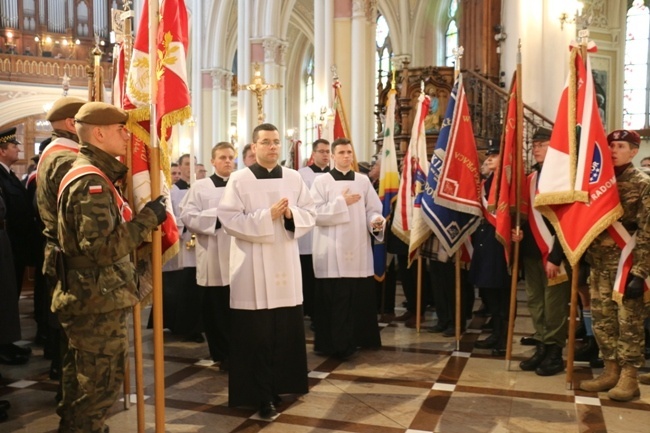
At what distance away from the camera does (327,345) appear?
5.25m

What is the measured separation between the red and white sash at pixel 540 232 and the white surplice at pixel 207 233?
239cm

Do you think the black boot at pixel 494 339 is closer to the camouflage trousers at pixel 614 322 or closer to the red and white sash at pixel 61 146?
the camouflage trousers at pixel 614 322

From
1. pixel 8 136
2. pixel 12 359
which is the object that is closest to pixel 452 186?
pixel 8 136

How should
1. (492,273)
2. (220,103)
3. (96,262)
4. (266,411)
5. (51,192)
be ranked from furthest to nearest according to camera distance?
(220,103) → (492,273) → (266,411) → (51,192) → (96,262)

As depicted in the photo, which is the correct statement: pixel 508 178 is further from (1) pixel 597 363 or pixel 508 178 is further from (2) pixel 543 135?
→ (1) pixel 597 363

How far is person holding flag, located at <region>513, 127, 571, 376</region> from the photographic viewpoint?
462cm

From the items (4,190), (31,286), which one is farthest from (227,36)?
(4,190)

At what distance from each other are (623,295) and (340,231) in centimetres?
227

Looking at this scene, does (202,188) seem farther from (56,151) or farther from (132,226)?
(132,226)

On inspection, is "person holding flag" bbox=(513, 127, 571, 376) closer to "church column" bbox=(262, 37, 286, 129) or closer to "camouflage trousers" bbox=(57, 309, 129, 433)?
"camouflage trousers" bbox=(57, 309, 129, 433)

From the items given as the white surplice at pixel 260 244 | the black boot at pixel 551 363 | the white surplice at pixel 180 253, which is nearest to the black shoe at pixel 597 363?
the black boot at pixel 551 363

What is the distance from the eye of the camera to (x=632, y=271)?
155 inches

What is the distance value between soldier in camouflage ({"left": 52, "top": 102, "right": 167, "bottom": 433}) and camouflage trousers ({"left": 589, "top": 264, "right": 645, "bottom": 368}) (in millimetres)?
2972

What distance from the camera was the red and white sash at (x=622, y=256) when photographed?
4020mm
